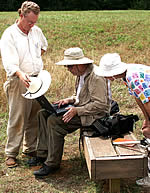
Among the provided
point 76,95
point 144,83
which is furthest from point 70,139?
point 144,83

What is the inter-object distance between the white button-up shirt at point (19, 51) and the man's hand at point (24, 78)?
9 centimetres

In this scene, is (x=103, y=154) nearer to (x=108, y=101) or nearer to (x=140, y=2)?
(x=108, y=101)

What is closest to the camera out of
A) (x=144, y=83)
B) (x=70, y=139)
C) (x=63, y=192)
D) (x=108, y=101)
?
(x=144, y=83)

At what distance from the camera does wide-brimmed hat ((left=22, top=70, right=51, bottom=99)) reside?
14.2ft

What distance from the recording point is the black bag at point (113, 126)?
402 centimetres

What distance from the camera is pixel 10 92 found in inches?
185

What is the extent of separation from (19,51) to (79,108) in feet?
3.74

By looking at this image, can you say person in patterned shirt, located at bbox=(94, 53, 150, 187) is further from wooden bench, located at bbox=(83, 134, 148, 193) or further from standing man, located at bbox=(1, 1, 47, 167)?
standing man, located at bbox=(1, 1, 47, 167)

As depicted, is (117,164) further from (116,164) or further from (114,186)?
(114,186)

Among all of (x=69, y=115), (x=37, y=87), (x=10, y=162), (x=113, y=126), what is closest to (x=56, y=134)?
(x=69, y=115)

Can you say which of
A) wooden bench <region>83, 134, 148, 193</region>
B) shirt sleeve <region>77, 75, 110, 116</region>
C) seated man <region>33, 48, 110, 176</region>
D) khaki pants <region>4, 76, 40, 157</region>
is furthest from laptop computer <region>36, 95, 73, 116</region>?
wooden bench <region>83, 134, 148, 193</region>

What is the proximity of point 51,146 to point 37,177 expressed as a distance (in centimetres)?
45

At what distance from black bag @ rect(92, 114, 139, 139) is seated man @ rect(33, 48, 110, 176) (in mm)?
161

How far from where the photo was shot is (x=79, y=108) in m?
4.24
